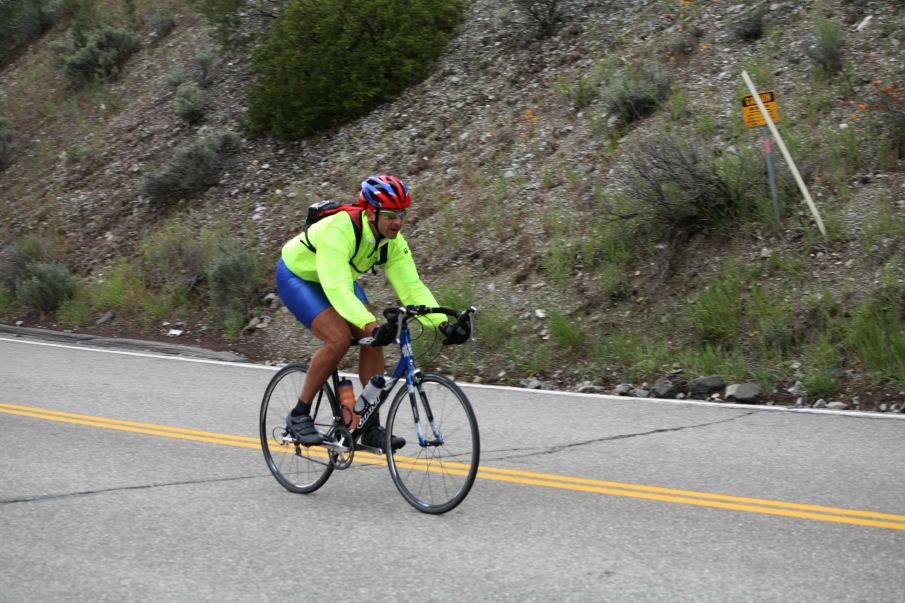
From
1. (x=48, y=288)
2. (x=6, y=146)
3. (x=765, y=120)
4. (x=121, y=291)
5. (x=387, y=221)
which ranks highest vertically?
(x=387, y=221)

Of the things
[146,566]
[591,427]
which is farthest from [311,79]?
[146,566]

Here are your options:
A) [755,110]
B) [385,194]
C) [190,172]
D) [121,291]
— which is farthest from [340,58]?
[385,194]

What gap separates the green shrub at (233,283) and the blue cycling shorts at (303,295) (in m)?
8.21

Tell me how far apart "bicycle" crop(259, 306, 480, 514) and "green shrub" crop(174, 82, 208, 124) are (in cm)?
1447

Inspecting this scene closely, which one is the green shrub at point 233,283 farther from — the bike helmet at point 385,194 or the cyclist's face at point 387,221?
the bike helmet at point 385,194

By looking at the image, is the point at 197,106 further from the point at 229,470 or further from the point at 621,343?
the point at 229,470

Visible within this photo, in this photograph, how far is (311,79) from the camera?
18.3 metres

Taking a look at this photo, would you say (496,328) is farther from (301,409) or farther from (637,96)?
(301,409)

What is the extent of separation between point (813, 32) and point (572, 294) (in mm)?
5760

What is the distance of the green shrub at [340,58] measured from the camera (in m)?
18.2

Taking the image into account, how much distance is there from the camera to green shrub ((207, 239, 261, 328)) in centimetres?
1508

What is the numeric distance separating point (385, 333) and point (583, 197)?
27.9 feet

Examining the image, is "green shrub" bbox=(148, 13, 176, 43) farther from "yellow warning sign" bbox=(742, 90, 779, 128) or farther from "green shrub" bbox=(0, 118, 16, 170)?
"yellow warning sign" bbox=(742, 90, 779, 128)

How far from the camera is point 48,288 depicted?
17.0m
